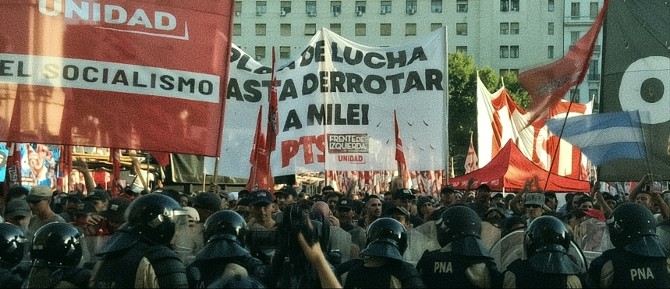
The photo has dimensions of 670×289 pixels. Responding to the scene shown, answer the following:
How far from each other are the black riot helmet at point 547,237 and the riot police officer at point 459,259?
1.37 ft

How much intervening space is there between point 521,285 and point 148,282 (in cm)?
196

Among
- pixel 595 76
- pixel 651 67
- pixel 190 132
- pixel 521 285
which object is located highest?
pixel 595 76

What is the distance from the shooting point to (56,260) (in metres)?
5.49

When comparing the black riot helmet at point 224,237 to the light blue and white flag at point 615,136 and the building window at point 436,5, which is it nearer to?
the light blue and white flag at point 615,136

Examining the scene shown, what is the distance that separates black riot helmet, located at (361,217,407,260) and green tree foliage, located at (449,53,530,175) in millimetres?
67233

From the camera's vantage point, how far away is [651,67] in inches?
488

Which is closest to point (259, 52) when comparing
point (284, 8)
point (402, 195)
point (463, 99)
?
point (284, 8)

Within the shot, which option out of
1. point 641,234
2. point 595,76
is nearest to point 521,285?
point 641,234

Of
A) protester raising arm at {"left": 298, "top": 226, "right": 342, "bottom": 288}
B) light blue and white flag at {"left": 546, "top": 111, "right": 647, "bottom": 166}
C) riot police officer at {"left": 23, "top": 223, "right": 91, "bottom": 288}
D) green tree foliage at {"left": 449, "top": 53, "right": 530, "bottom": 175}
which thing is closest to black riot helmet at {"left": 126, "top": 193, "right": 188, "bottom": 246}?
riot police officer at {"left": 23, "top": 223, "right": 91, "bottom": 288}

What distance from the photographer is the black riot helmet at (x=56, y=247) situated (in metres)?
5.48

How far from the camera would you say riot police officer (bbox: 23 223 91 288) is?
5391 millimetres

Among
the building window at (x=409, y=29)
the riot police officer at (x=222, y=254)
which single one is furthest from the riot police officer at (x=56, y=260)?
the building window at (x=409, y=29)

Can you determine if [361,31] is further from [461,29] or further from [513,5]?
[513,5]

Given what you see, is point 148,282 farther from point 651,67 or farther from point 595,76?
point 595,76
